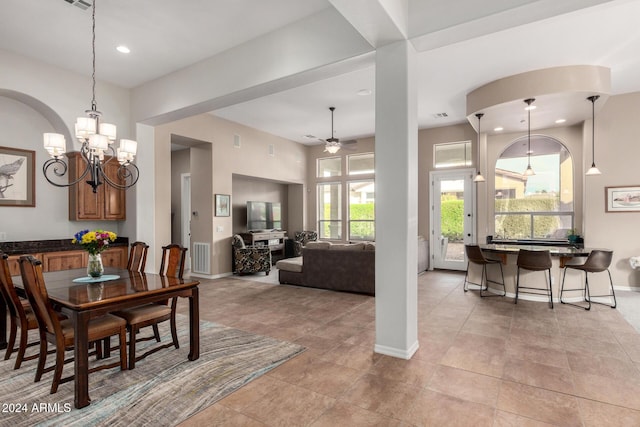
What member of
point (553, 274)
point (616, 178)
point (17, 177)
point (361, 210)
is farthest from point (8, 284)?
point (616, 178)

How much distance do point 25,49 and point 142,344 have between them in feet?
13.3

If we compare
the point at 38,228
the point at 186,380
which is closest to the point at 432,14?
the point at 186,380

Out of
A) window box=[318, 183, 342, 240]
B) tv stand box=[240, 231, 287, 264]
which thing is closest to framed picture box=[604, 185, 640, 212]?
window box=[318, 183, 342, 240]

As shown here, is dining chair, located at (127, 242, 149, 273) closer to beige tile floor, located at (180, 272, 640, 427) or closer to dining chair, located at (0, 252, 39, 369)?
dining chair, located at (0, 252, 39, 369)

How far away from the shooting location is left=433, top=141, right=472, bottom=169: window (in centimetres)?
773

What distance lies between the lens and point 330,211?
9.77 meters

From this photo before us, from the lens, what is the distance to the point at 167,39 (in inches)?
159

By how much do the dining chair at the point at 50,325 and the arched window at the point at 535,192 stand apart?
23.9ft

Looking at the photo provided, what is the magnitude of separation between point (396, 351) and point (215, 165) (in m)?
5.43

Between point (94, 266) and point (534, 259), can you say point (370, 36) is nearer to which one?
point (94, 266)

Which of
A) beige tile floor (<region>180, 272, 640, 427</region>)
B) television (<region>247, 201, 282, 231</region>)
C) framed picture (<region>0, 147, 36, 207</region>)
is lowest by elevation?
beige tile floor (<region>180, 272, 640, 427</region>)

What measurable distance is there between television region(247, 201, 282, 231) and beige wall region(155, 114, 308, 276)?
75 centimetres

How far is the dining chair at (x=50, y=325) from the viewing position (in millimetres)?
2354

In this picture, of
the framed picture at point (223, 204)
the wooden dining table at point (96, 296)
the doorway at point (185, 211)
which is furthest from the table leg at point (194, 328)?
the doorway at point (185, 211)
